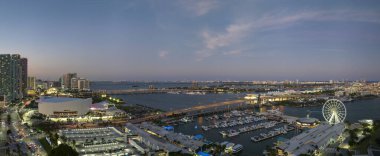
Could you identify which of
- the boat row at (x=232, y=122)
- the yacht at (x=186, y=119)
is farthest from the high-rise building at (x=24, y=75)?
the boat row at (x=232, y=122)

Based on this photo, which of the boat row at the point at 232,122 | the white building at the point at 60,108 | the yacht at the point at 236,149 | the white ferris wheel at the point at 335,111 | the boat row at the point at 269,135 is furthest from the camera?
the white building at the point at 60,108

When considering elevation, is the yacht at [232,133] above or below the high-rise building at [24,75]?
below

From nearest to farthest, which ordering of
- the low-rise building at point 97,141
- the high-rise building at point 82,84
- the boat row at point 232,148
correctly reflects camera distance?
the low-rise building at point 97,141
the boat row at point 232,148
the high-rise building at point 82,84

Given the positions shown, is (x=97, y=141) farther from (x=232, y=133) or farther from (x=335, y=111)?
(x=335, y=111)

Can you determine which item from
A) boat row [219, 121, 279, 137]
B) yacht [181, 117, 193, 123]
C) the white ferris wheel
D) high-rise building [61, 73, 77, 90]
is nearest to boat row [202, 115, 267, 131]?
boat row [219, 121, 279, 137]

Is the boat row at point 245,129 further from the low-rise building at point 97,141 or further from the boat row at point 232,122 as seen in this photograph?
the low-rise building at point 97,141

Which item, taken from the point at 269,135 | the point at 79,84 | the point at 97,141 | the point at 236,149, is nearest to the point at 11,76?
the point at 79,84

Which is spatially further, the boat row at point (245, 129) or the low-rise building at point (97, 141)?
the boat row at point (245, 129)
